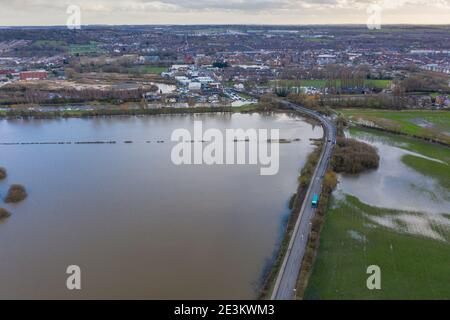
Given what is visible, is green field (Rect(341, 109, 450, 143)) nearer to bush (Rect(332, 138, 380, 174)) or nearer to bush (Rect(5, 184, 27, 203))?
bush (Rect(332, 138, 380, 174))

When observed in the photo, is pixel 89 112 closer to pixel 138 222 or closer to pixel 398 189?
pixel 138 222

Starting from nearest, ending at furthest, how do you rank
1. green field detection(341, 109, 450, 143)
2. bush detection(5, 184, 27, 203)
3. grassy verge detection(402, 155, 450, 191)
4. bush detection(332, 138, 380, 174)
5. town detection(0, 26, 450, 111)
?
bush detection(5, 184, 27, 203) → grassy verge detection(402, 155, 450, 191) → bush detection(332, 138, 380, 174) → green field detection(341, 109, 450, 143) → town detection(0, 26, 450, 111)

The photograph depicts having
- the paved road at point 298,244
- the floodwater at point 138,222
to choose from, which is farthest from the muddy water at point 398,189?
the floodwater at point 138,222

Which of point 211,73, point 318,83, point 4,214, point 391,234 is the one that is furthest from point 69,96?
point 391,234

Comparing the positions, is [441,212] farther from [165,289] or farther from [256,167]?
[165,289]

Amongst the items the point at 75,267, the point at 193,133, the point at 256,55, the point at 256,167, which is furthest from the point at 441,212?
the point at 256,55

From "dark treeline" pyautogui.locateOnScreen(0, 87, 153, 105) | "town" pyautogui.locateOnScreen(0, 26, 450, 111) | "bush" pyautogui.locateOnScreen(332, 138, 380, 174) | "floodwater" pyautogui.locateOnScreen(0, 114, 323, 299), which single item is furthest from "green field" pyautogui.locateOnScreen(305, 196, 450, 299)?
"dark treeline" pyautogui.locateOnScreen(0, 87, 153, 105)
